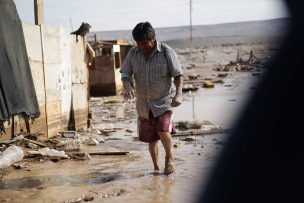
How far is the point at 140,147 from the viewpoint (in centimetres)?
770

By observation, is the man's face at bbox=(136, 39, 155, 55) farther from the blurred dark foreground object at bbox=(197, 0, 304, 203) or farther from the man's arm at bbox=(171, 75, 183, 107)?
the blurred dark foreground object at bbox=(197, 0, 304, 203)

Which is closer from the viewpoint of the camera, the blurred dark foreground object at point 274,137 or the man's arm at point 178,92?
the blurred dark foreground object at point 274,137

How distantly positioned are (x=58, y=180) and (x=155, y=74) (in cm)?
168

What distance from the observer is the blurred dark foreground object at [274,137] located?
38.1 inches

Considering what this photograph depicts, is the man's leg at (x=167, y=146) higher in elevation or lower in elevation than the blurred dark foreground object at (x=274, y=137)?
lower

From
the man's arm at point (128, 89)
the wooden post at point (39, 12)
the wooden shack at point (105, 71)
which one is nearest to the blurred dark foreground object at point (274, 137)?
the man's arm at point (128, 89)

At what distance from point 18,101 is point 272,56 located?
4899 mm

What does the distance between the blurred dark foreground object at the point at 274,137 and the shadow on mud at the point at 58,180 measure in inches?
170

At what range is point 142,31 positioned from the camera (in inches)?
194

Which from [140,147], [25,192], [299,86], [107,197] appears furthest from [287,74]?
[140,147]

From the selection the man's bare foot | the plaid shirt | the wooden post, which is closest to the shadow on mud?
the man's bare foot

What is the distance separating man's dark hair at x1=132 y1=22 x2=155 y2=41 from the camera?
4.94m

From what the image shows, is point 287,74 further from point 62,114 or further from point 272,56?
point 62,114

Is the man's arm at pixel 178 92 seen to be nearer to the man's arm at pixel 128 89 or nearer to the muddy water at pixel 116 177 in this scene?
the man's arm at pixel 128 89
